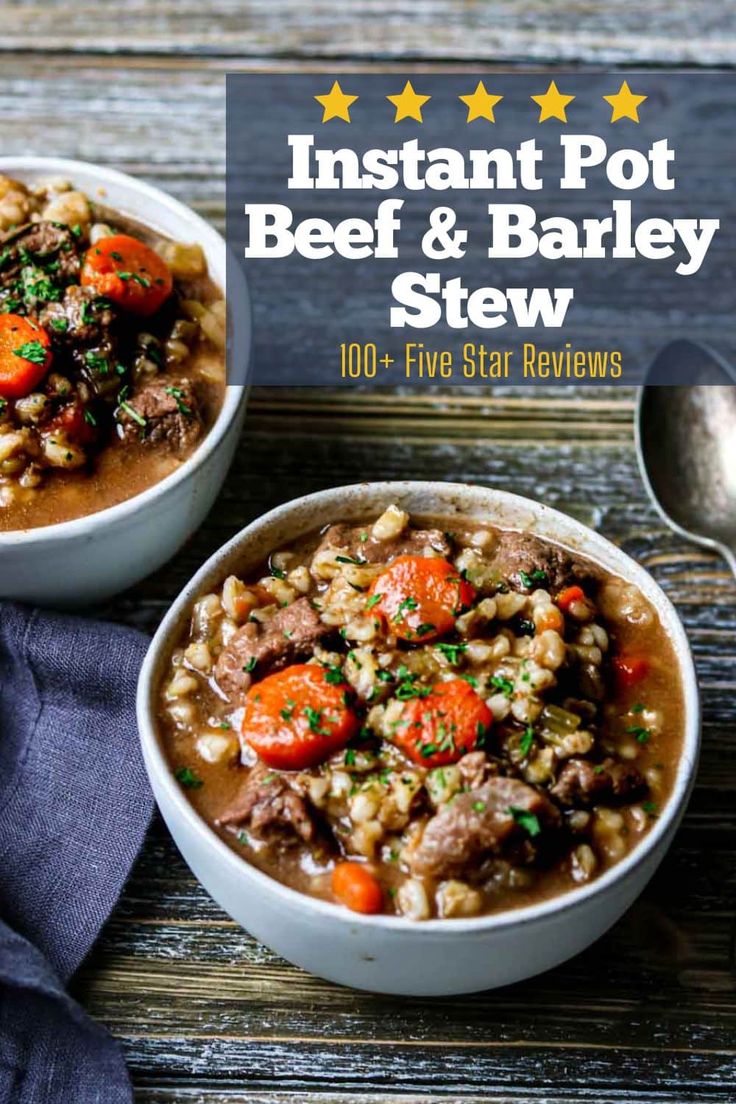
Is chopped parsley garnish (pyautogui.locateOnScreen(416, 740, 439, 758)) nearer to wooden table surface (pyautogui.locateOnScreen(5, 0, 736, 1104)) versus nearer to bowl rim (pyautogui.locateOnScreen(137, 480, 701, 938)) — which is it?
bowl rim (pyautogui.locateOnScreen(137, 480, 701, 938))

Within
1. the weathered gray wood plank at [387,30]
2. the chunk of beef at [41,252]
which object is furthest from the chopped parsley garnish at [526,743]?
the weathered gray wood plank at [387,30]

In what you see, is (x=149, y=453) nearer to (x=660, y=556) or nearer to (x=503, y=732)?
(x=503, y=732)

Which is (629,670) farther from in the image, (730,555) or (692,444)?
(692,444)

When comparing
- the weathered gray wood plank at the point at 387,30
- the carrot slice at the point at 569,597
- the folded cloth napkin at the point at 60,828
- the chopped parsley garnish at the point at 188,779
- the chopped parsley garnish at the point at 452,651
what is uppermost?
the weathered gray wood plank at the point at 387,30

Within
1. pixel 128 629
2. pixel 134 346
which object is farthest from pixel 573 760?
pixel 134 346

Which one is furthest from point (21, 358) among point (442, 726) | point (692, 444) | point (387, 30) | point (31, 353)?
point (387, 30)

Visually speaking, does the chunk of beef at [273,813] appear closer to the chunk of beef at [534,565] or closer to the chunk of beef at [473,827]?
the chunk of beef at [473,827]
